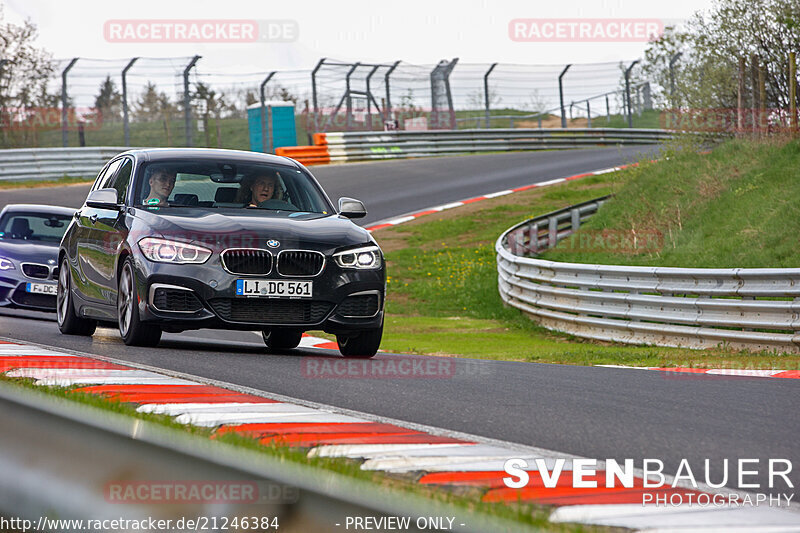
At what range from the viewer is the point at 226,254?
829 centimetres

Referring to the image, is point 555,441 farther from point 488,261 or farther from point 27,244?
point 488,261

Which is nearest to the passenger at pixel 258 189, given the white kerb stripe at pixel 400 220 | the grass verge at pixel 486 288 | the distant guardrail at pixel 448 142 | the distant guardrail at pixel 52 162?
the grass verge at pixel 486 288

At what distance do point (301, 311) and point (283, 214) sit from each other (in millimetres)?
1085

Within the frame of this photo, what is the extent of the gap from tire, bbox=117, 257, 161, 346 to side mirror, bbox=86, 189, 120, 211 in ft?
1.83

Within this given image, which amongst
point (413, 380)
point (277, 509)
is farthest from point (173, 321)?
point (277, 509)

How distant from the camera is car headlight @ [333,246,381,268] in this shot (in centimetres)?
855

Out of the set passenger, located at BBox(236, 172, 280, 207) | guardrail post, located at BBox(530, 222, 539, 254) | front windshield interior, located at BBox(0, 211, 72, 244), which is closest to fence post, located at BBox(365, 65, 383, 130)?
guardrail post, located at BBox(530, 222, 539, 254)

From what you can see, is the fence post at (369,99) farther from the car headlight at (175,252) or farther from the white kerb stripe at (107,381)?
the white kerb stripe at (107,381)

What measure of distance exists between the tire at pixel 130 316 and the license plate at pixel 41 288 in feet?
17.8

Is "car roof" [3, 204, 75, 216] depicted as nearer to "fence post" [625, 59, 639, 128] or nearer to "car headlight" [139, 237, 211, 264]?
"car headlight" [139, 237, 211, 264]

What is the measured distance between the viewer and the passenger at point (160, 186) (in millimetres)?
9242

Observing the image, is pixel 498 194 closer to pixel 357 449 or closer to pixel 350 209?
pixel 350 209

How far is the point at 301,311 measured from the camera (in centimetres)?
845

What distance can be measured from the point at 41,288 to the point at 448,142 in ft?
87.8
